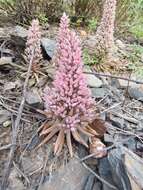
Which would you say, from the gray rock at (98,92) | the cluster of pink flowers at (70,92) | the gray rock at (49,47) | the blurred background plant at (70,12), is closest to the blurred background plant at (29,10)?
the blurred background plant at (70,12)

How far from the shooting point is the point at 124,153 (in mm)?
2090

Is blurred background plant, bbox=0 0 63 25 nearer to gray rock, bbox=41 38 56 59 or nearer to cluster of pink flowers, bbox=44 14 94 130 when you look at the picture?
gray rock, bbox=41 38 56 59

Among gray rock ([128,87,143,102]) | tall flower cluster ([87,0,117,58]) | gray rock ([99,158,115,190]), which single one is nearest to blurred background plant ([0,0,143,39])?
tall flower cluster ([87,0,117,58])

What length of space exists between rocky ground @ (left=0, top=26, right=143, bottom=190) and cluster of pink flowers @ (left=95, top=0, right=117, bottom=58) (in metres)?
0.30

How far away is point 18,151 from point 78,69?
0.62 meters

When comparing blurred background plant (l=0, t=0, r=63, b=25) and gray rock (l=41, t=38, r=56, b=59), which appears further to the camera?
blurred background plant (l=0, t=0, r=63, b=25)

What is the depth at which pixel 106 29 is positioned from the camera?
118 inches

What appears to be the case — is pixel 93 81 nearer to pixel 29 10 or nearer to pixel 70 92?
pixel 70 92

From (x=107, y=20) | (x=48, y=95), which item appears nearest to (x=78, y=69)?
(x=48, y=95)

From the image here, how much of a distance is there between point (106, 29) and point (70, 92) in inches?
42.1

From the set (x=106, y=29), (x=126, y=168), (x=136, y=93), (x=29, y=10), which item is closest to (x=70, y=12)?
(x=29, y=10)

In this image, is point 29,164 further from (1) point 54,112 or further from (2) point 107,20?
(2) point 107,20

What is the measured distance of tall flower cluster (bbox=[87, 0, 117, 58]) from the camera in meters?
2.95

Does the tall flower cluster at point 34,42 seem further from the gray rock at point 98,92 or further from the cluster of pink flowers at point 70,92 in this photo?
the cluster of pink flowers at point 70,92
